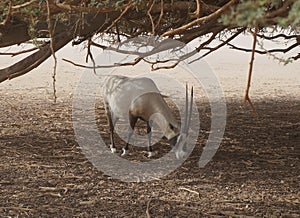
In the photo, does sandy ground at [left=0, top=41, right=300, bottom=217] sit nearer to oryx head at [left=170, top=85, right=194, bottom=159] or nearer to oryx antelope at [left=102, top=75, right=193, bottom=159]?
oryx head at [left=170, top=85, right=194, bottom=159]

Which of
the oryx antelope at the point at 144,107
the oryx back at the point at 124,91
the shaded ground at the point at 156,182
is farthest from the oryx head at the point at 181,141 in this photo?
the oryx back at the point at 124,91

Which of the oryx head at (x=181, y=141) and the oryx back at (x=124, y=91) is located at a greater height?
the oryx back at (x=124, y=91)

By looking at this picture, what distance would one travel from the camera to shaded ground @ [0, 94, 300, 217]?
4.47 meters

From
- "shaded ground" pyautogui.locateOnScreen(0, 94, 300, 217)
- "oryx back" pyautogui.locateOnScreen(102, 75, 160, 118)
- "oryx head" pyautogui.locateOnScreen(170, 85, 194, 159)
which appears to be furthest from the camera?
"oryx back" pyautogui.locateOnScreen(102, 75, 160, 118)

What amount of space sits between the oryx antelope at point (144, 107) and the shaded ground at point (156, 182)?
298mm

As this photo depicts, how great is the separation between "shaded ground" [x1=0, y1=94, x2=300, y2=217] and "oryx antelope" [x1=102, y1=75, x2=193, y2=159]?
0.30 metres

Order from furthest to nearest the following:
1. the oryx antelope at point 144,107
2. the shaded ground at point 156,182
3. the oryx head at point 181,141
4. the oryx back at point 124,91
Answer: the oryx back at point 124,91 < the oryx antelope at point 144,107 < the oryx head at point 181,141 < the shaded ground at point 156,182

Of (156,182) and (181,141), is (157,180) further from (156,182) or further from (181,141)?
(181,141)

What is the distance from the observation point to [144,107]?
611cm

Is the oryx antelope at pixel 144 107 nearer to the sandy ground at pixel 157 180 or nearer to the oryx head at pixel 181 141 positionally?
the oryx head at pixel 181 141

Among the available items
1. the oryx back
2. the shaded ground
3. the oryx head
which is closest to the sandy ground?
the shaded ground

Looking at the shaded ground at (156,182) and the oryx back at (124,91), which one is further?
the oryx back at (124,91)

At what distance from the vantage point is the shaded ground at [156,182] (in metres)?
4.47

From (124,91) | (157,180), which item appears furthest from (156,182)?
(124,91)
